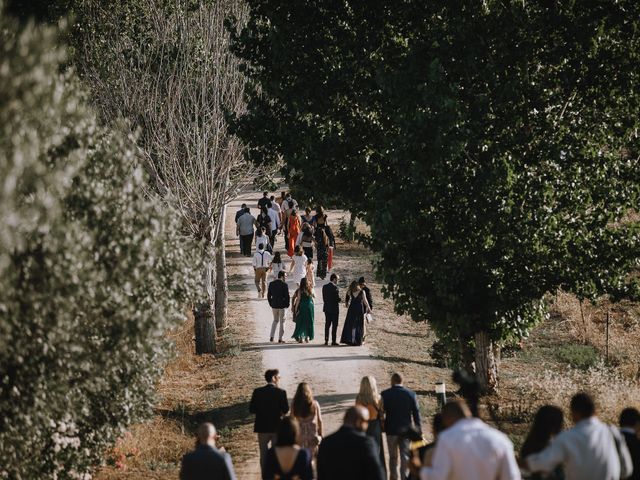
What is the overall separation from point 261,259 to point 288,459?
691 inches

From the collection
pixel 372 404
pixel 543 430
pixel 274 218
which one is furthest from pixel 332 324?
pixel 543 430

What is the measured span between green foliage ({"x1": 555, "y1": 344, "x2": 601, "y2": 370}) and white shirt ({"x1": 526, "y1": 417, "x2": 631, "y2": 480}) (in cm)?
1489

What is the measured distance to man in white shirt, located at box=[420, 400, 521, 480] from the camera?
6.88m

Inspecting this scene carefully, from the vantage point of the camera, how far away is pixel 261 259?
2605cm

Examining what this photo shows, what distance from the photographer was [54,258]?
873cm

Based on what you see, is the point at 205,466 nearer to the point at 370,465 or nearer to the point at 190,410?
the point at 370,465

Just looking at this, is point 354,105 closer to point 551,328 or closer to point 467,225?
point 467,225

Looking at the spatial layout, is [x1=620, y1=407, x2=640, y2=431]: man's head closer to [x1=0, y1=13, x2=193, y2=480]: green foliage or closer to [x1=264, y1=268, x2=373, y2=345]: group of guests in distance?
[x1=0, y1=13, x2=193, y2=480]: green foliage

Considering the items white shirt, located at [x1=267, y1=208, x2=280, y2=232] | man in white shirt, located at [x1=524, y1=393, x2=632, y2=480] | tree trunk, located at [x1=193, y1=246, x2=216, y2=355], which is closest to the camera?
man in white shirt, located at [x1=524, y1=393, x2=632, y2=480]

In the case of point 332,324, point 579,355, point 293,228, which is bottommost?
point 579,355

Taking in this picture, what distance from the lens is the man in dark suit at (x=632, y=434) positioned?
27.7 feet

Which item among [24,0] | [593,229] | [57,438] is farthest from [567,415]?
[24,0]

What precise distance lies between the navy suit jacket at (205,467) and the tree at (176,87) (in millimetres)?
13863

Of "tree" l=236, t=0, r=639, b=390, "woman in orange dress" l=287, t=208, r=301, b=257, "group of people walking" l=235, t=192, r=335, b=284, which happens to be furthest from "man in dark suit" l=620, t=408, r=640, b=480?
"woman in orange dress" l=287, t=208, r=301, b=257
